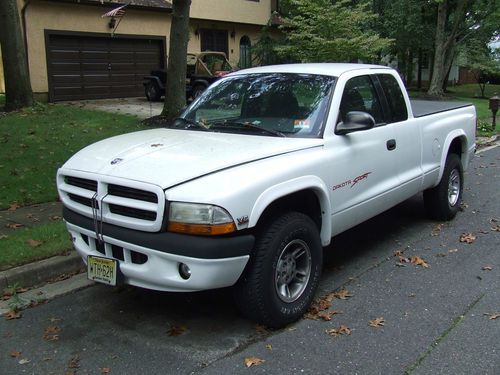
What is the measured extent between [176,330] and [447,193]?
4037 millimetres

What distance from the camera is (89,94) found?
62.8ft

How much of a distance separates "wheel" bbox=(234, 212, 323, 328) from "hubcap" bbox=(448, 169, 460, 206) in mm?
3169

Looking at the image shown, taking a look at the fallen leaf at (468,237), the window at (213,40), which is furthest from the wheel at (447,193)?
the window at (213,40)

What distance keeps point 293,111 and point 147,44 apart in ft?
57.9

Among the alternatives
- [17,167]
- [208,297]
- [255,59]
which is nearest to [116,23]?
[255,59]

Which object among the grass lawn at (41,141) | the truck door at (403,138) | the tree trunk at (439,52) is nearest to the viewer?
the truck door at (403,138)

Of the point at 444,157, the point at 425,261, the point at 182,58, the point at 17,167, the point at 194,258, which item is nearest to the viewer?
the point at 194,258

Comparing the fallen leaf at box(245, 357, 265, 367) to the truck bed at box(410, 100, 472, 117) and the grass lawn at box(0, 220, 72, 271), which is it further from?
the truck bed at box(410, 100, 472, 117)

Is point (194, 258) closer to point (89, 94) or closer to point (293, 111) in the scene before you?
A: point (293, 111)

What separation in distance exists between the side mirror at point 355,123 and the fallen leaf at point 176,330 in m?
1.97

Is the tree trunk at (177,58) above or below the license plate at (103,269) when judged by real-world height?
above

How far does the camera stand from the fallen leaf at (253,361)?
338cm

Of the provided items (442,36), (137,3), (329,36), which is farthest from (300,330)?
(442,36)

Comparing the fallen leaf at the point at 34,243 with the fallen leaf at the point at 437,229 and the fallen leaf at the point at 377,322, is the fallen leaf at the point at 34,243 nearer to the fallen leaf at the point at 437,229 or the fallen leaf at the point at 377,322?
the fallen leaf at the point at 377,322
